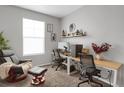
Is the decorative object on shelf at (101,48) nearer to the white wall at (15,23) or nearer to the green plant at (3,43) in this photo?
the white wall at (15,23)

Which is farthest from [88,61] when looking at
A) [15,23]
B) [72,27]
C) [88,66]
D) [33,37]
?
[15,23]

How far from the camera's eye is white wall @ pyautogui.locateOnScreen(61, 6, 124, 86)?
A: 279 cm

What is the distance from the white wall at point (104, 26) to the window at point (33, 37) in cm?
160

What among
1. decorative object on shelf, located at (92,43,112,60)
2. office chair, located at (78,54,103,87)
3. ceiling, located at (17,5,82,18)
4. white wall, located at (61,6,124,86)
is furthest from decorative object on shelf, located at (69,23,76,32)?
office chair, located at (78,54,103,87)

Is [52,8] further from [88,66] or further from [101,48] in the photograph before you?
[88,66]

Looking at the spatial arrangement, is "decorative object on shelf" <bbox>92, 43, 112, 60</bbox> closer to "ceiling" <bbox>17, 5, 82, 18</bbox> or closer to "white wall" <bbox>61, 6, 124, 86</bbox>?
"white wall" <bbox>61, 6, 124, 86</bbox>

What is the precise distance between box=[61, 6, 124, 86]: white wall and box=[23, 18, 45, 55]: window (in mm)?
1603

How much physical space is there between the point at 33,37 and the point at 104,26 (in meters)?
2.95

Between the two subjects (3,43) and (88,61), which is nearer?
(88,61)

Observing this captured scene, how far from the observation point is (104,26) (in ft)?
10.5

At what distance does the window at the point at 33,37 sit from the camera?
4232mm

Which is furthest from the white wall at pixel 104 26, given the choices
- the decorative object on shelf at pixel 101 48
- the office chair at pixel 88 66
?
the office chair at pixel 88 66
